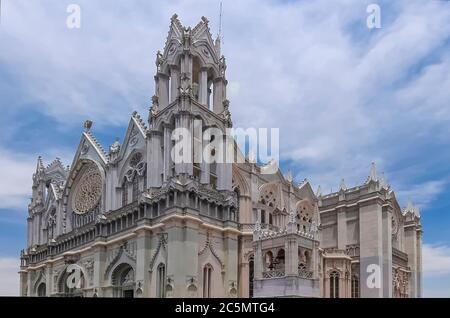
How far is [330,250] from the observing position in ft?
152

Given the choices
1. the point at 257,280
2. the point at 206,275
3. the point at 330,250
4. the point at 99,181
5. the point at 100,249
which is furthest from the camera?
the point at 99,181

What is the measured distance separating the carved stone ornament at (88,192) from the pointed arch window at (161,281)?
14.4m

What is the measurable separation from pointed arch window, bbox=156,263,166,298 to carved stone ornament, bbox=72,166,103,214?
47.4 ft

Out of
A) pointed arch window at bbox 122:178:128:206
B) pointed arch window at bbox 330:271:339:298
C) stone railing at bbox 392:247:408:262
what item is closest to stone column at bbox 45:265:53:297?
pointed arch window at bbox 122:178:128:206

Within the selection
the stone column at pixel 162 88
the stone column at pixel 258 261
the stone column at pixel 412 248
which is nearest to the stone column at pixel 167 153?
the stone column at pixel 162 88

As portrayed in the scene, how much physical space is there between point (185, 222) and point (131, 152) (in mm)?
12010

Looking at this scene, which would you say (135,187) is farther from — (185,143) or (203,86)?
(203,86)

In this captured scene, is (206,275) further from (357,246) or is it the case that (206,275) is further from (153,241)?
(357,246)

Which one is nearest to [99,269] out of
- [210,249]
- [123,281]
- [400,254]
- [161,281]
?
[123,281]

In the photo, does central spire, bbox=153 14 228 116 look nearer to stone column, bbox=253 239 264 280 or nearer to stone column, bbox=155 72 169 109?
stone column, bbox=155 72 169 109

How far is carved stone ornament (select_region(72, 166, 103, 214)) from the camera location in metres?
49.3

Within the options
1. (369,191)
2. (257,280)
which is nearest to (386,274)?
(369,191)

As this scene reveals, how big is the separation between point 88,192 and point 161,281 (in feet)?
59.0
